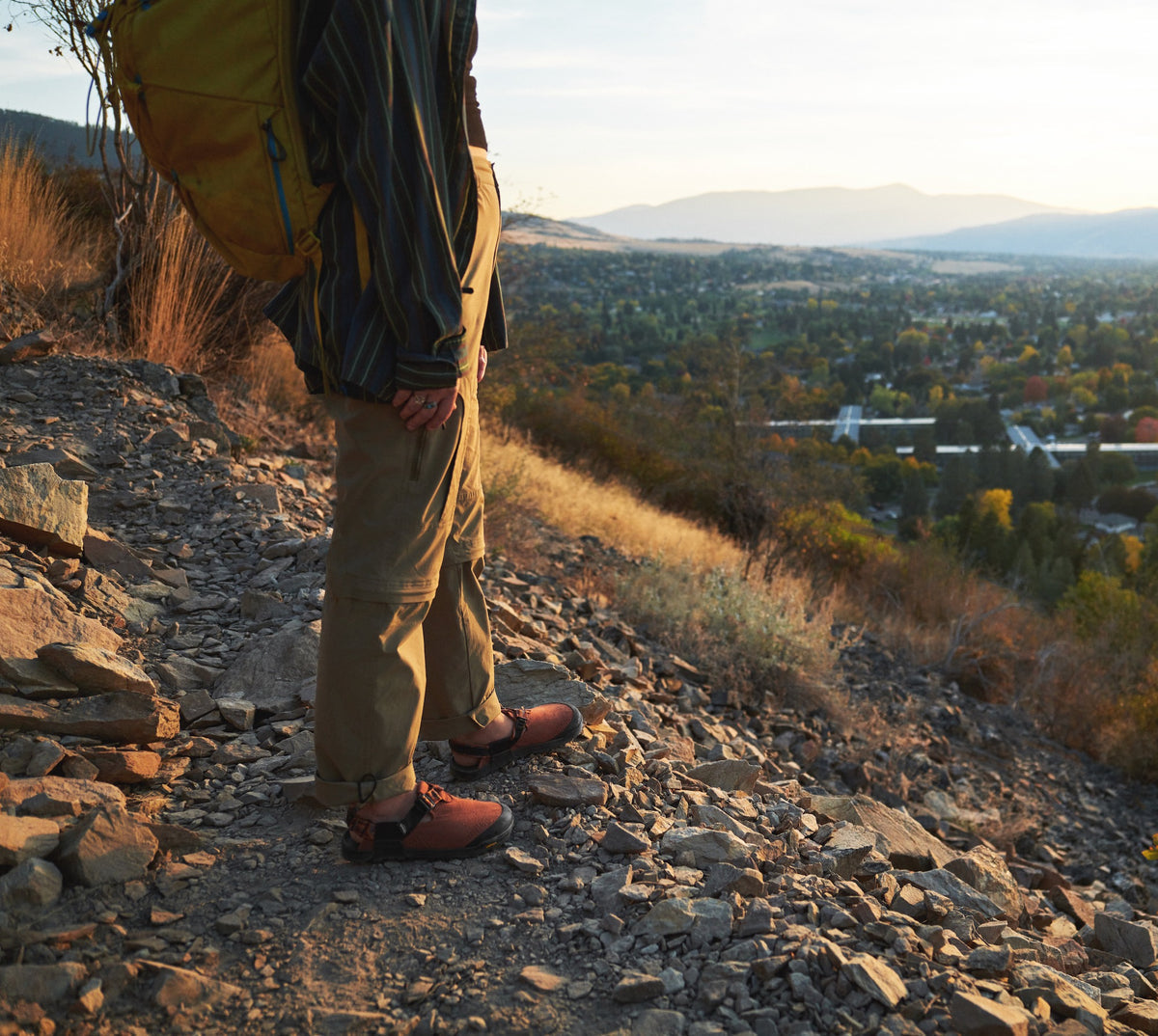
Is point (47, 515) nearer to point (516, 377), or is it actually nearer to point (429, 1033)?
point (429, 1033)

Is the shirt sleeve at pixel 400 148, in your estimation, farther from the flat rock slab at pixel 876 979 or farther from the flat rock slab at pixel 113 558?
the flat rock slab at pixel 113 558

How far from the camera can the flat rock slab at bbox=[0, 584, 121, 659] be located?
91.9 inches

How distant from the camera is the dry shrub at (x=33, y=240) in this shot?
5570 mm

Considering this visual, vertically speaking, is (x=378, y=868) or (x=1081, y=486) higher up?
(x=378, y=868)

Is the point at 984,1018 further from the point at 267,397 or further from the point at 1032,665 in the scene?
the point at 1032,665

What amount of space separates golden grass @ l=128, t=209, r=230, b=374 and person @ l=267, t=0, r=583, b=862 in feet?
14.4

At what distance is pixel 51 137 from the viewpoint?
828 cm

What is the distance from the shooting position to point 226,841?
195 centimetres

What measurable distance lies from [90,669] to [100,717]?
132 mm

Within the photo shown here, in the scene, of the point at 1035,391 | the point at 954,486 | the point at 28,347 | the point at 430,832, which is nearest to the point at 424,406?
the point at 430,832

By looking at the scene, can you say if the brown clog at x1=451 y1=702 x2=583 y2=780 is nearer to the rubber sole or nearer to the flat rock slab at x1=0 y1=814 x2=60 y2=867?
the rubber sole

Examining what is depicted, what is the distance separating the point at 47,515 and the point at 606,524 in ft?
20.7

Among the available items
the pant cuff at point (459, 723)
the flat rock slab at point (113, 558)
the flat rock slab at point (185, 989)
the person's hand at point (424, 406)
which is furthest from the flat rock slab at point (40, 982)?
the flat rock slab at point (113, 558)

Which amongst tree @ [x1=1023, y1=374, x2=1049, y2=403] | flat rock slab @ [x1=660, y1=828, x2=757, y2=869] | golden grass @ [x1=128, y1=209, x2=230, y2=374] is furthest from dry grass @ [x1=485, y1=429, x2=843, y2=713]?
tree @ [x1=1023, y1=374, x2=1049, y2=403]
